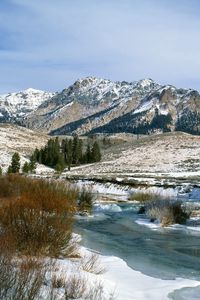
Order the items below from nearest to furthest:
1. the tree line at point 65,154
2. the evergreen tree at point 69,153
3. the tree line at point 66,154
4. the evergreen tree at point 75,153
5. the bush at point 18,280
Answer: the bush at point 18,280 → the tree line at point 65,154 → the tree line at point 66,154 → the evergreen tree at point 69,153 → the evergreen tree at point 75,153

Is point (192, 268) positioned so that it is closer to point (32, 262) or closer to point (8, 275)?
point (32, 262)

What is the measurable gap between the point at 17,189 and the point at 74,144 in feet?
369

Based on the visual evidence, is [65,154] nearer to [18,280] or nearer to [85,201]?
[85,201]

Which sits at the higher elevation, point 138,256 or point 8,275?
point 8,275

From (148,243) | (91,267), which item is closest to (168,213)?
(148,243)

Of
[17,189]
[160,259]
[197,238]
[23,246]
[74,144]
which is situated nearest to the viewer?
[23,246]

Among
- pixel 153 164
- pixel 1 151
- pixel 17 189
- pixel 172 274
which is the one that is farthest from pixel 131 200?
pixel 1 151

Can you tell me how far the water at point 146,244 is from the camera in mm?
17547

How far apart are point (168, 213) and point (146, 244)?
874 centimetres

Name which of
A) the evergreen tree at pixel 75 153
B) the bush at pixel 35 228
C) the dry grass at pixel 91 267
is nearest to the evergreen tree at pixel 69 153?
the evergreen tree at pixel 75 153

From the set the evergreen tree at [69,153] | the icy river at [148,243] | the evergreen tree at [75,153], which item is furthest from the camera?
the evergreen tree at [75,153]

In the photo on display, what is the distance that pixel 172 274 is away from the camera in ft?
53.7

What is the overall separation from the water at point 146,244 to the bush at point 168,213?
4.06 ft

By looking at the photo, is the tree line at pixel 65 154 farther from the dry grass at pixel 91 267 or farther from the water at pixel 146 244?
the dry grass at pixel 91 267
